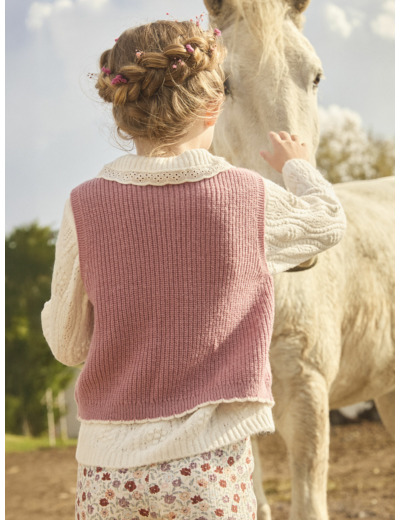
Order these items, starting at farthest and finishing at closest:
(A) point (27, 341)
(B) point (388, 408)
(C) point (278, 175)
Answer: (A) point (27, 341) → (B) point (388, 408) → (C) point (278, 175)

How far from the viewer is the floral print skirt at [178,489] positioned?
1.29 meters

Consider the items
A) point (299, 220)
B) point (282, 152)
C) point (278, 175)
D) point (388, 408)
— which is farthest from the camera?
point (388, 408)

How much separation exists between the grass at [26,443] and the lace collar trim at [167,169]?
8010 millimetres

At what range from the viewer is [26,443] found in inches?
362

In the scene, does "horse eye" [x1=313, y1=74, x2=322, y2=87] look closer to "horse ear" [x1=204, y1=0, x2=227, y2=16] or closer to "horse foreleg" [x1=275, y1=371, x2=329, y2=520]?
"horse ear" [x1=204, y1=0, x2=227, y2=16]

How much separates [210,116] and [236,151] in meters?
0.83

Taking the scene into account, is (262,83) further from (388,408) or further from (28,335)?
(28,335)

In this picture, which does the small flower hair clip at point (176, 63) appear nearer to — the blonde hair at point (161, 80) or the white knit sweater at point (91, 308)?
the blonde hair at point (161, 80)

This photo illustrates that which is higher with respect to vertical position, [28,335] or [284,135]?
[284,135]

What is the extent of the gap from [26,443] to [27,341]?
6.11 feet

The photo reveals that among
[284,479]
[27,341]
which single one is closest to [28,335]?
[27,341]

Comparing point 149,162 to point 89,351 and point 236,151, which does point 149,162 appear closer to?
point 89,351

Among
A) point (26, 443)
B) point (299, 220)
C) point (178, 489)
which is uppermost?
point (299, 220)

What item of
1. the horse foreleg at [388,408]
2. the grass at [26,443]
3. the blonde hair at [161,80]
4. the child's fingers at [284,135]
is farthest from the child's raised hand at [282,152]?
the grass at [26,443]
